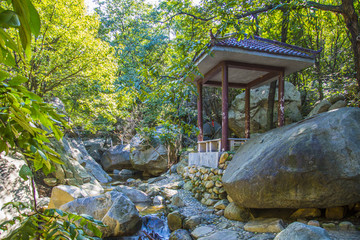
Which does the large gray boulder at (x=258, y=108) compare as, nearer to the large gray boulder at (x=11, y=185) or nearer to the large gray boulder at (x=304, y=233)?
the large gray boulder at (x=304, y=233)

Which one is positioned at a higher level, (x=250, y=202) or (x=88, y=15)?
(x=88, y=15)

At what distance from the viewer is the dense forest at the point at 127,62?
1.81ft

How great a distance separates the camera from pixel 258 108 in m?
10.9

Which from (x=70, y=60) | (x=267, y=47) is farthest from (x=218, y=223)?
(x=70, y=60)

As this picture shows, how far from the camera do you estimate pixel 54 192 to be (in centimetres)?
552

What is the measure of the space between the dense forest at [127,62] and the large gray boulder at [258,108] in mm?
866

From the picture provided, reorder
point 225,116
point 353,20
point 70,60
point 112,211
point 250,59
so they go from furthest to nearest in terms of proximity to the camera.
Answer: point 70,60 → point 225,116 → point 250,59 → point 353,20 → point 112,211

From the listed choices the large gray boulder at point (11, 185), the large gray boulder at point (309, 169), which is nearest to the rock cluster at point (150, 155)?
the large gray boulder at point (11, 185)

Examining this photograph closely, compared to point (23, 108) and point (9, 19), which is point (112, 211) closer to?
point (23, 108)

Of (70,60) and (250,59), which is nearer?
(250,59)

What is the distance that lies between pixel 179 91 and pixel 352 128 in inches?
118

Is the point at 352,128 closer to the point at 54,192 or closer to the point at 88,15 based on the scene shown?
the point at 54,192

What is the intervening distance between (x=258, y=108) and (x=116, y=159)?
932 cm

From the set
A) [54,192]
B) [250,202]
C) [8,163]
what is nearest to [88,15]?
[8,163]
